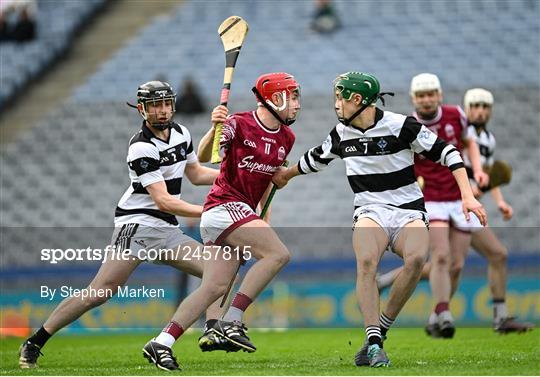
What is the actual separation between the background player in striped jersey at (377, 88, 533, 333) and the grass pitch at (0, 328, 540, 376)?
0.68ft

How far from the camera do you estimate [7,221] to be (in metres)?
19.3

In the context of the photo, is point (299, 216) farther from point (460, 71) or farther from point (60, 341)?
point (60, 341)

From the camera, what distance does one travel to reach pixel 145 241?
8391mm

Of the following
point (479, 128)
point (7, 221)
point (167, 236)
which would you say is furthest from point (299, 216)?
point (167, 236)

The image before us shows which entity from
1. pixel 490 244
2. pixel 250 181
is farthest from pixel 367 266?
pixel 490 244

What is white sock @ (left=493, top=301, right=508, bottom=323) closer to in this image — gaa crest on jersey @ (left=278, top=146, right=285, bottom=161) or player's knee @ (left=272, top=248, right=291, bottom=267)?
gaa crest on jersey @ (left=278, top=146, right=285, bottom=161)

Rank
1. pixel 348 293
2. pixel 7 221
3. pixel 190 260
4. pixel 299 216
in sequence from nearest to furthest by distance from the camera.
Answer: pixel 190 260 < pixel 348 293 < pixel 299 216 < pixel 7 221

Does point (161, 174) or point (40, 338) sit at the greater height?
point (161, 174)

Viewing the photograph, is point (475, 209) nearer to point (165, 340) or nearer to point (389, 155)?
point (389, 155)

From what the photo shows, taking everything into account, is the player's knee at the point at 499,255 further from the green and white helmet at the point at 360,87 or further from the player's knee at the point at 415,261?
the green and white helmet at the point at 360,87

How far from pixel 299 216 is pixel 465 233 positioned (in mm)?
7397

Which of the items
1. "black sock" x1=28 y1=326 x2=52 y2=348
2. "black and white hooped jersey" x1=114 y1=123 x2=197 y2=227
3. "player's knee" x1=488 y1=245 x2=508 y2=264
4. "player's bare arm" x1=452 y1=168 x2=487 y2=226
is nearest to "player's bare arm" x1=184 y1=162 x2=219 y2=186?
"black and white hooped jersey" x1=114 y1=123 x2=197 y2=227

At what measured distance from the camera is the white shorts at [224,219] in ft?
25.6

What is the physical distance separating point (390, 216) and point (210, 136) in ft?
4.43
